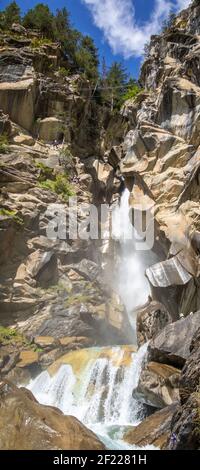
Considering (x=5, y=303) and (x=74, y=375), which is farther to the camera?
(x=5, y=303)

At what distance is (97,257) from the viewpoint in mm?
26344

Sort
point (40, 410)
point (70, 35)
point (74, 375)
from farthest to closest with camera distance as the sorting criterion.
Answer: point (70, 35) < point (74, 375) < point (40, 410)

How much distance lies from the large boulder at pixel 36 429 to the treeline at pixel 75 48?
28697mm

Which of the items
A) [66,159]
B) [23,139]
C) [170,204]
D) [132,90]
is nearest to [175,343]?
[170,204]

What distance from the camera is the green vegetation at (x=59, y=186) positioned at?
85.1 feet

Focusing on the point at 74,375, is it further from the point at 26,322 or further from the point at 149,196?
the point at 149,196

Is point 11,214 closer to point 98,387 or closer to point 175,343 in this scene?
point 98,387

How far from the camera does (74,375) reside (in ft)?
55.1

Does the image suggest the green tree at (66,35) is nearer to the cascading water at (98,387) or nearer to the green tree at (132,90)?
the green tree at (132,90)

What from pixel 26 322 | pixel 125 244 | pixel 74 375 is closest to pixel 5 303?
pixel 26 322

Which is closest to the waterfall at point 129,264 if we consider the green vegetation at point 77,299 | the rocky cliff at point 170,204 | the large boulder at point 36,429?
the rocky cliff at point 170,204

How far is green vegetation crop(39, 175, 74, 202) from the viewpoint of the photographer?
→ 25.9 m

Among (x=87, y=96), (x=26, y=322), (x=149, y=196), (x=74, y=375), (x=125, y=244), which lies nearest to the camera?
(x=74, y=375)

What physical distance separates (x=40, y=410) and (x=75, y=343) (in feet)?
32.4
